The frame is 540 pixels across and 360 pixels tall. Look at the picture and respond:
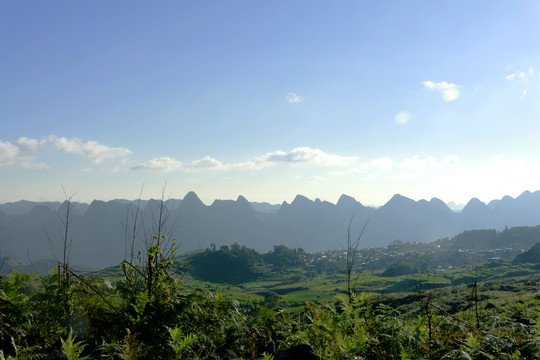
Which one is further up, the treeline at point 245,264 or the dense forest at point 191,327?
the dense forest at point 191,327

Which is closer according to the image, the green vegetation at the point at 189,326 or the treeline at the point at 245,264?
the green vegetation at the point at 189,326

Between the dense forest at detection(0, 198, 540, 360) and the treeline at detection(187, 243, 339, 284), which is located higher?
the dense forest at detection(0, 198, 540, 360)

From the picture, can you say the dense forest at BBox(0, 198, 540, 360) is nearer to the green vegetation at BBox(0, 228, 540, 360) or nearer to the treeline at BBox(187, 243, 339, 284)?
the green vegetation at BBox(0, 228, 540, 360)

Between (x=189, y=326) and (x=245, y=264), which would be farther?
(x=245, y=264)

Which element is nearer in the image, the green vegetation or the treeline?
the green vegetation

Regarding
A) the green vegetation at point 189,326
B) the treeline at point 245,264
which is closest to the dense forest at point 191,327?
the green vegetation at point 189,326

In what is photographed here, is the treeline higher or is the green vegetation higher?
the green vegetation

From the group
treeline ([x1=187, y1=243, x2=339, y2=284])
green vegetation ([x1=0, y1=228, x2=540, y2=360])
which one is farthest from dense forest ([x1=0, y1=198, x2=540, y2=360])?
treeline ([x1=187, y1=243, x2=339, y2=284])

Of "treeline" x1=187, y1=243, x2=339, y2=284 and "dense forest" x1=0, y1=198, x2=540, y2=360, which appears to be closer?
"dense forest" x1=0, y1=198, x2=540, y2=360

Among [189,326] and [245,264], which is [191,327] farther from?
[245,264]

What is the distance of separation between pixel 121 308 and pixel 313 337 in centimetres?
242

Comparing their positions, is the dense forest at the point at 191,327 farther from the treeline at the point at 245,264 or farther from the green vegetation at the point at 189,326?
the treeline at the point at 245,264

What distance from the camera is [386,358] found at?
343 centimetres

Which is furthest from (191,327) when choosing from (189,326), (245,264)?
(245,264)
